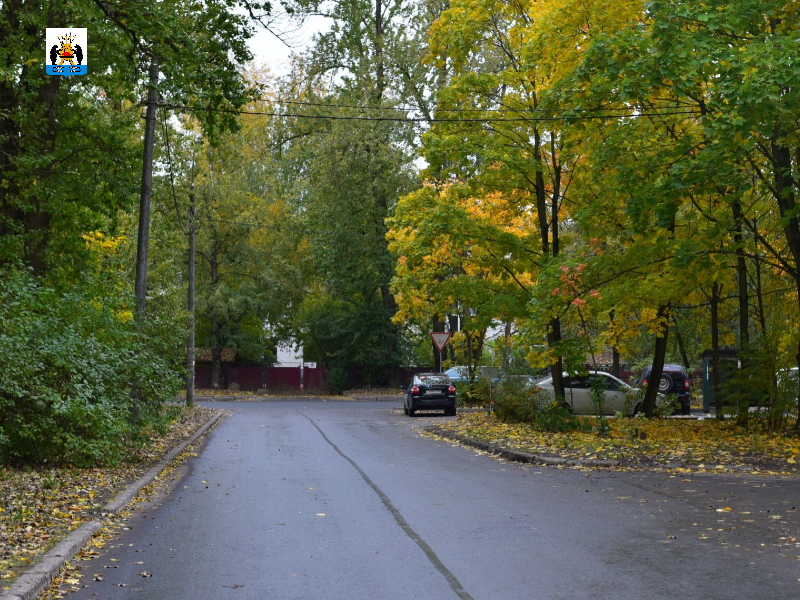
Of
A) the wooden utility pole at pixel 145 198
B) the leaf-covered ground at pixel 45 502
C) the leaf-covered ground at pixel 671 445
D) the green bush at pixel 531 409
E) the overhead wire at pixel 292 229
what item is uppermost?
the overhead wire at pixel 292 229

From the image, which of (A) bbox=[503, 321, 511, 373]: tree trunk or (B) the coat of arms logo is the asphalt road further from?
(A) bbox=[503, 321, 511, 373]: tree trunk

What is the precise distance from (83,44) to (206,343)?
35.0 metres

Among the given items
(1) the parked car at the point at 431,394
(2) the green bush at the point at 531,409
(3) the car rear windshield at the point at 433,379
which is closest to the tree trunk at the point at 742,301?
(2) the green bush at the point at 531,409

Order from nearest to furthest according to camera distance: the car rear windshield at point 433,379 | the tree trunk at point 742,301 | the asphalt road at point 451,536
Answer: the asphalt road at point 451,536 < the tree trunk at point 742,301 < the car rear windshield at point 433,379

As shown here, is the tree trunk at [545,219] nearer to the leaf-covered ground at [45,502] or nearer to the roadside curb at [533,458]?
the roadside curb at [533,458]

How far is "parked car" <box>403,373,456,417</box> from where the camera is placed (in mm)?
32094

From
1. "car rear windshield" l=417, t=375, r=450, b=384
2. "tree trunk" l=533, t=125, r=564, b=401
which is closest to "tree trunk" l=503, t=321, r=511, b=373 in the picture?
"tree trunk" l=533, t=125, r=564, b=401

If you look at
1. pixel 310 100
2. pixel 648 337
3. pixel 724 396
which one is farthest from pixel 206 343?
pixel 724 396

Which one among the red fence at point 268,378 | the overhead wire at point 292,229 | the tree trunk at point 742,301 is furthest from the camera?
the red fence at point 268,378

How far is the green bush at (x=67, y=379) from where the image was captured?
12172 millimetres

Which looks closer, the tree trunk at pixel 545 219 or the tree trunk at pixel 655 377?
the tree trunk at pixel 545 219

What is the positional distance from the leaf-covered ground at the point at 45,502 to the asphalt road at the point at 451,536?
1.88ft

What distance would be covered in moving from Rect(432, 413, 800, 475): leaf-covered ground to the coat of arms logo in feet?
40.0

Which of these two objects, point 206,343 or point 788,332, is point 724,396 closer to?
point 788,332
